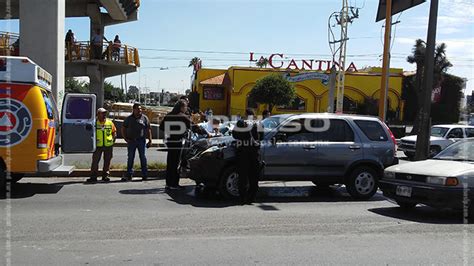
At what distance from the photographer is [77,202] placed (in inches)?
342

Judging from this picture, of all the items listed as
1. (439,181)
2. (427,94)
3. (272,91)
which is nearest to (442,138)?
(427,94)

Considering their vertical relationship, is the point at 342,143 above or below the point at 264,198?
above

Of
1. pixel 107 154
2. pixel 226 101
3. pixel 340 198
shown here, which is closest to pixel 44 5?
pixel 107 154

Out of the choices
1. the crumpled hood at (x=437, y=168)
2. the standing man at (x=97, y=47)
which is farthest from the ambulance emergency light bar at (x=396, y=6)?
the standing man at (x=97, y=47)

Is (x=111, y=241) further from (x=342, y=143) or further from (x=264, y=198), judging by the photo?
(x=342, y=143)

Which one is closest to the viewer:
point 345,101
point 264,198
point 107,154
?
point 264,198

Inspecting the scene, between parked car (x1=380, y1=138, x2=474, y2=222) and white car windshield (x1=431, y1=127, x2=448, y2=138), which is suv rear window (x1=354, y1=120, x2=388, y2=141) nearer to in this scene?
parked car (x1=380, y1=138, x2=474, y2=222)

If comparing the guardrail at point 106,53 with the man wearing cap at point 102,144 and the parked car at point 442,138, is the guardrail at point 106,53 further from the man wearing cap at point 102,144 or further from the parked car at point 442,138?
the man wearing cap at point 102,144

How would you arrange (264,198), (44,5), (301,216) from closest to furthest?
(301,216) < (264,198) < (44,5)

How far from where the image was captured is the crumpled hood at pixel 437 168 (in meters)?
7.93

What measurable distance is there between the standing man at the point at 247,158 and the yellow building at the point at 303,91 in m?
37.2

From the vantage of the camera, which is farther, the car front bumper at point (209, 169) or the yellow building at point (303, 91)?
the yellow building at point (303, 91)

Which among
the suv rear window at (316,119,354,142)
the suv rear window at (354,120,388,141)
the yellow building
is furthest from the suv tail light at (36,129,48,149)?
the yellow building

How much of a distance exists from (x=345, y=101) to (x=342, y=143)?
41.3 metres
